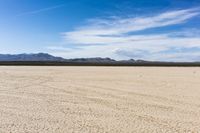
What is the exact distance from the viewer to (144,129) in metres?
7.52

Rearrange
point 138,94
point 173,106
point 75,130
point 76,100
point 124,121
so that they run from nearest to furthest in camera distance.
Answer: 1. point 75,130
2. point 124,121
3. point 173,106
4. point 76,100
5. point 138,94

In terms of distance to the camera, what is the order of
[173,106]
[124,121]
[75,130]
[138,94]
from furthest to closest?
[138,94] → [173,106] → [124,121] → [75,130]

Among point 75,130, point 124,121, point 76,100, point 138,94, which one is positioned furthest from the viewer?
point 138,94

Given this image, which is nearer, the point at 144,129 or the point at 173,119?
the point at 144,129

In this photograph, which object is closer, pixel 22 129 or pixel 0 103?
pixel 22 129

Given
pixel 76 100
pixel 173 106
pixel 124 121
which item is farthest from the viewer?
pixel 76 100

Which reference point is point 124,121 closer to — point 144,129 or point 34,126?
point 144,129

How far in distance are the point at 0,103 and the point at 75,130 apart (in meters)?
4.07

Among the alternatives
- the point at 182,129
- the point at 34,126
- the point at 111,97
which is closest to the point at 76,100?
the point at 111,97

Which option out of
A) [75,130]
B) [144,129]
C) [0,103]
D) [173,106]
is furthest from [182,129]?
[0,103]

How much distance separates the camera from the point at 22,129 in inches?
295

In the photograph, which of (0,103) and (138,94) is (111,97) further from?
(0,103)

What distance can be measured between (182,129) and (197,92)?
6.60 m

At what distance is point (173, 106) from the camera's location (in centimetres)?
1041
